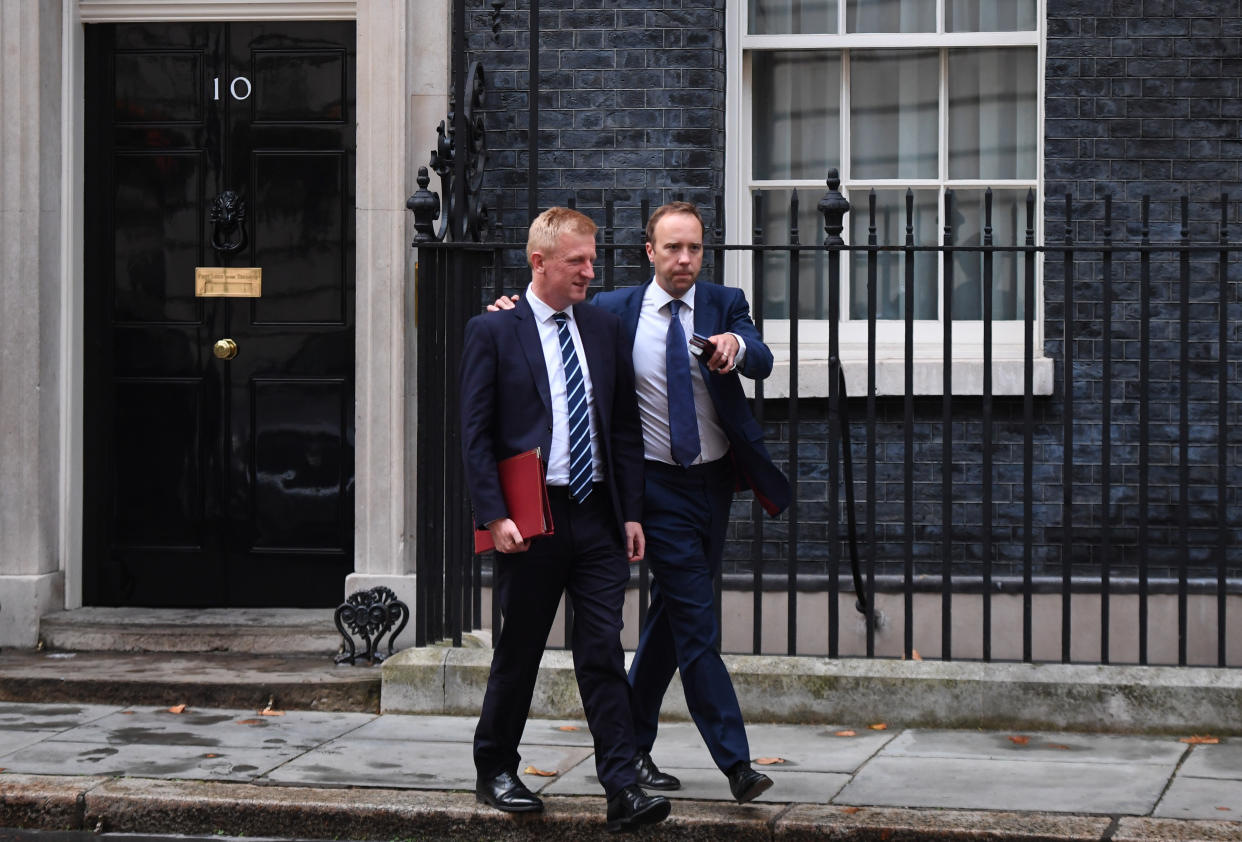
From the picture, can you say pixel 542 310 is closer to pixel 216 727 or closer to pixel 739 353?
pixel 739 353

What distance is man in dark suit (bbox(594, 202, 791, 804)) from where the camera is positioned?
5328 millimetres

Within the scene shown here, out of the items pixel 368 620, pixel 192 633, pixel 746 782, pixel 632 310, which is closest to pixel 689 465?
pixel 632 310

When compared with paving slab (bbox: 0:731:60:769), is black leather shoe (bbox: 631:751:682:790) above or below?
above

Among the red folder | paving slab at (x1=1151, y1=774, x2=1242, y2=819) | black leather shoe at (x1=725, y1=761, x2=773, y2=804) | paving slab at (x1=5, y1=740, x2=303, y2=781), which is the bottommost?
paving slab at (x1=5, y1=740, x2=303, y2=781)

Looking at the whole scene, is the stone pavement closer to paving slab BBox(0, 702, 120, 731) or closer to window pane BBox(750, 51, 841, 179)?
paving slab BBox(0, 702, 120, 731)

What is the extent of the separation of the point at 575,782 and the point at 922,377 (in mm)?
3114

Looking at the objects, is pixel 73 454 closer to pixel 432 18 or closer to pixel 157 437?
pixel 157 437

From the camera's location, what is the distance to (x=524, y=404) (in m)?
5.19

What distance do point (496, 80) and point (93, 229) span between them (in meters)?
2.12

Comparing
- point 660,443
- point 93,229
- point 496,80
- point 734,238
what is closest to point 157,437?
point 93,229

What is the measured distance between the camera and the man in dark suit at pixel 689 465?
5328 millimetres

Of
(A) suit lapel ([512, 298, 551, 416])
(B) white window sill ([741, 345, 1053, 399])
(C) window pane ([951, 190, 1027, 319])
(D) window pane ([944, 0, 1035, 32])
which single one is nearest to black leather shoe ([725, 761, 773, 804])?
(A) suit lapel ([512, 298, 551, 416])

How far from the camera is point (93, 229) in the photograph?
8469mm

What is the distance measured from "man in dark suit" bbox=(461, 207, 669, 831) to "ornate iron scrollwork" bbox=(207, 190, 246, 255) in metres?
3.45
